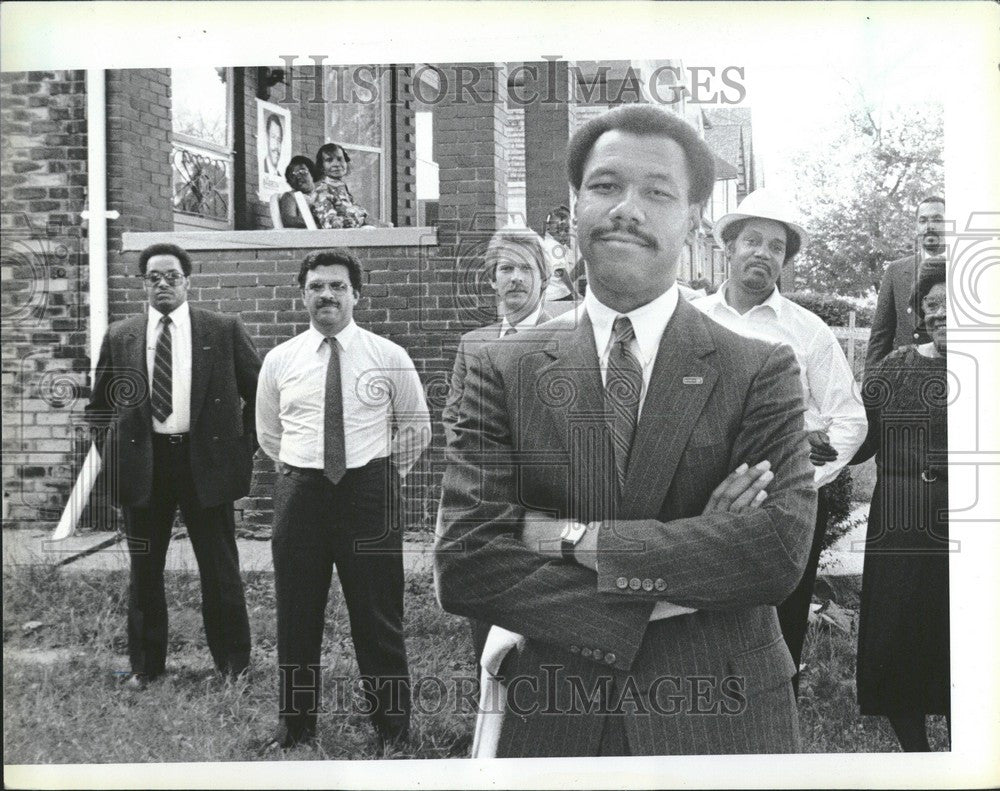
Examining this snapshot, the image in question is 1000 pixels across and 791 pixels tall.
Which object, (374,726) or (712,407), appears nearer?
(712,407)

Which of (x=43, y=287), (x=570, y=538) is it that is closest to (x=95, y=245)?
(x=43, y=287)

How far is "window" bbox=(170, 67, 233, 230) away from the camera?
17.0 ft

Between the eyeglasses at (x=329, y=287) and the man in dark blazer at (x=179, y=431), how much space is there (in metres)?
0.34

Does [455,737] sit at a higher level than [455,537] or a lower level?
lower

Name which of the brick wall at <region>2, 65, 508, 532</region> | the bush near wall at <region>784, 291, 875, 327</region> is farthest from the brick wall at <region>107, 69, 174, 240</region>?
the bush near wall at <region>784, 291, 875, 327</region>

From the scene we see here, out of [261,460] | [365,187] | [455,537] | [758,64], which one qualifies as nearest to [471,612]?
[455,537]

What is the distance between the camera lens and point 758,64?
5090 millimetres

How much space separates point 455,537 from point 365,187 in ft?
4.94

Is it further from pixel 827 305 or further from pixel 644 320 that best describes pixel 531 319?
pixel 827 305

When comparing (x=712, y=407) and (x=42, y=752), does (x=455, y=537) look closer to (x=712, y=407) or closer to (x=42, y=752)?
(x=712, y=407)

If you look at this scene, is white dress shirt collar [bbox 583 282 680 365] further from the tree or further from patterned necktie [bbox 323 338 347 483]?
patterned necktie [bbox 323 338 347 483]

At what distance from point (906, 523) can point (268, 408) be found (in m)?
2.74

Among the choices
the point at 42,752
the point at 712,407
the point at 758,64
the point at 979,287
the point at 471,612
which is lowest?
the point at 42,752

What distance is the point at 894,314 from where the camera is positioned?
5230mm
